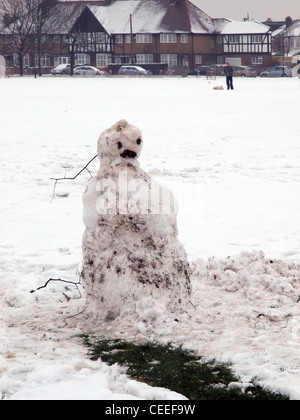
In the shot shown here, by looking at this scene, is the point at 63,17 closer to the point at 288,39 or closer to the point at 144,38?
the point at 144,38

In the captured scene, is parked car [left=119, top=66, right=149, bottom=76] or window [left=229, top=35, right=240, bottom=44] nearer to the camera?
parked car [left=119, top=66, right=149, bottom=76]

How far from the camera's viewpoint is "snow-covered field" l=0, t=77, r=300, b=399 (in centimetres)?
393

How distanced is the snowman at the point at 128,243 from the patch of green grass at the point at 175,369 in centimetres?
38

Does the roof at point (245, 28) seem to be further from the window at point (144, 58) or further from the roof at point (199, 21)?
the window at point (144, 58)

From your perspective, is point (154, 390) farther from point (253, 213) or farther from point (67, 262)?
point (253, 213)

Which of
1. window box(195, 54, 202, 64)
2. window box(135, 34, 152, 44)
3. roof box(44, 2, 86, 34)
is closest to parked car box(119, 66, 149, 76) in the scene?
roof box(44, 2, 86, 34)

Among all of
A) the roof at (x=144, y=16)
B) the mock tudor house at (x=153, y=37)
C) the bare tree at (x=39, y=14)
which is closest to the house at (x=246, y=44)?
the mock tudor house at (x=153, y=37)

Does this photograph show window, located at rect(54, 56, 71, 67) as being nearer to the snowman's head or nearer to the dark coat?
the dark coat

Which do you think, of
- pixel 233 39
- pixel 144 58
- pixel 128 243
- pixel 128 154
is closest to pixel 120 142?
pixel 128 154

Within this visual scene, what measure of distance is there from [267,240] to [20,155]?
7511 millimetres

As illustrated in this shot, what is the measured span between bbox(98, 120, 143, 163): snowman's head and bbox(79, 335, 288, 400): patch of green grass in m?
1.39

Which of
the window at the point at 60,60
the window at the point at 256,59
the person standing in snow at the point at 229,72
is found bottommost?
the person standing in snow at the point at 229,72

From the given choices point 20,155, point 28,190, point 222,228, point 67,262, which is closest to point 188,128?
point 20,155

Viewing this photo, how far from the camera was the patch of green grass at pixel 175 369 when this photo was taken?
361cm
